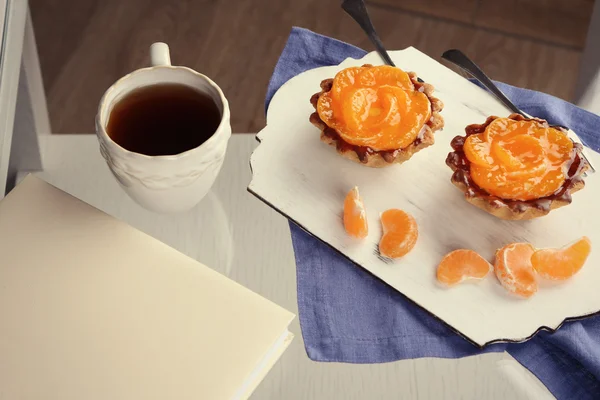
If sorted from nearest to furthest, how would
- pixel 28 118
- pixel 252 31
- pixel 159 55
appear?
pixel 159 55 < pixel 28 118 < pixel 252 31

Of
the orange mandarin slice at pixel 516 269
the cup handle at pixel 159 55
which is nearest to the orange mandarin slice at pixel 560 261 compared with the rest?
the orange mandarin slice at pixel 516 269

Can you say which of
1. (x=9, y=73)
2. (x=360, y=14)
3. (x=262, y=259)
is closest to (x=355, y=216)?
(x=262, y=259)

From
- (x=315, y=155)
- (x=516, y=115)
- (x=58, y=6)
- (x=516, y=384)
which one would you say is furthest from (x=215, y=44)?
(x=516, y=384)

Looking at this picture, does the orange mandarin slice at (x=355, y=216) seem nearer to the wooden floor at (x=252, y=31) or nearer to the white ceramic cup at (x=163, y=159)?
the white ceramic cup at (x=163, y=159)

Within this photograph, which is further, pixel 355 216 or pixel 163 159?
pixel 355 216

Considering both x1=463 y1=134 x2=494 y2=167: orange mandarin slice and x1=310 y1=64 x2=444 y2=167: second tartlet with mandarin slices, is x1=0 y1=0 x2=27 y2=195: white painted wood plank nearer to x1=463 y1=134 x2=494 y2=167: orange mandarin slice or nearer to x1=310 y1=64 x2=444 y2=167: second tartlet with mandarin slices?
x1=310 y1=64 x2=444 y2=167: second tartlet with mandarin slices

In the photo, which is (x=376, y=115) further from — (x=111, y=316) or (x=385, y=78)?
(x=111, y=316)
